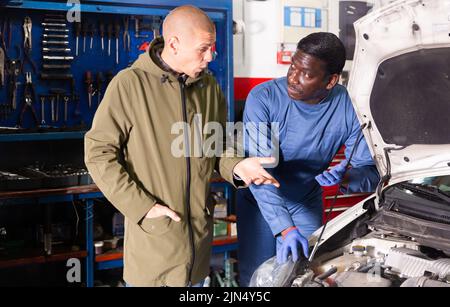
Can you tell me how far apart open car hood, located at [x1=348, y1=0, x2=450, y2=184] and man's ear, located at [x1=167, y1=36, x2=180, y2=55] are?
0.55 metres

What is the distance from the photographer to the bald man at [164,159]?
1.55 metres

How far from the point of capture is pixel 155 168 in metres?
1.63

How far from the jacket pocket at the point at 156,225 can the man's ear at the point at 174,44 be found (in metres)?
0.51

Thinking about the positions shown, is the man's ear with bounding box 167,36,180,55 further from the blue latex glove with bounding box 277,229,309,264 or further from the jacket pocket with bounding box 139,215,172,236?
the blue latex glove with bounding box 277,229,309,264

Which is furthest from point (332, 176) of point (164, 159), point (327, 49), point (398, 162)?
point (164, 159)

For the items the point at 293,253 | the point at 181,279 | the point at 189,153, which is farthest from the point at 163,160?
the point at 293,253

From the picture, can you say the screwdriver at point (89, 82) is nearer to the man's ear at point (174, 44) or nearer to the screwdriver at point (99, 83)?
the screwdriver at point (99, 83)

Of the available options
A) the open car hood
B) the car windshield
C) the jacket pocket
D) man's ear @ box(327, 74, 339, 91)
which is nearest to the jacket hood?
the jacket pocket

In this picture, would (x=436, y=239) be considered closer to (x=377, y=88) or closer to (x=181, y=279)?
(x=377, y=88)

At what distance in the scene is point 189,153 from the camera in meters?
1.69

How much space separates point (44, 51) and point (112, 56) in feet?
1.16

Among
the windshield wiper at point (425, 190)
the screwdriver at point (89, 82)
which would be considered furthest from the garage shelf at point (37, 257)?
the windshield wiper at point (425, 190)

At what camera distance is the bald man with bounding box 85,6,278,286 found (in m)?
1.55

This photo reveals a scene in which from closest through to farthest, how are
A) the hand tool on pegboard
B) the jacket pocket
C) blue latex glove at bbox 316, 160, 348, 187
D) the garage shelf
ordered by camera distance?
the jacket pocket
blue latex glove at bbox 316, 160, 348, 187
the garage shelf
the hand tool on pegboard
